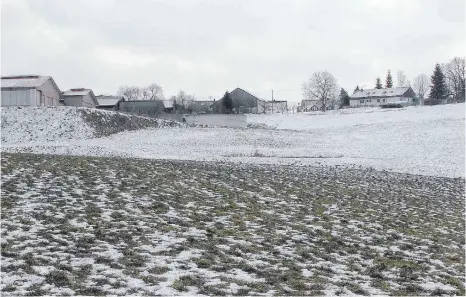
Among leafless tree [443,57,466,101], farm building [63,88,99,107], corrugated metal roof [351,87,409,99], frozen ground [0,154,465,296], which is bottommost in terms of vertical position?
frozen ground [0,154,465,296]

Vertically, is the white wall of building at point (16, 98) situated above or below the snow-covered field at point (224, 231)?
above

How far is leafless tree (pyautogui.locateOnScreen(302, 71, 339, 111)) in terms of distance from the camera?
422 ft

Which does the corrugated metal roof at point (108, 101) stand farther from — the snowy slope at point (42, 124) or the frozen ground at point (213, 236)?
the frozen ground at point (213, 236)

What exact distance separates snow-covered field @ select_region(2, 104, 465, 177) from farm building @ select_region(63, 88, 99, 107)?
3116 cm

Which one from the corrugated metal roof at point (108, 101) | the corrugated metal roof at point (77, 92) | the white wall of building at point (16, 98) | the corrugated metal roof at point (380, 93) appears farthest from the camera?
the corrugated metal roof at point (380, 93)

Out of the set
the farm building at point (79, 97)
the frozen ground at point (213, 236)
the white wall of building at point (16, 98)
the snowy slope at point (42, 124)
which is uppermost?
the farm building at point (79, 97)

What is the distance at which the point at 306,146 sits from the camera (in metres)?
42.5

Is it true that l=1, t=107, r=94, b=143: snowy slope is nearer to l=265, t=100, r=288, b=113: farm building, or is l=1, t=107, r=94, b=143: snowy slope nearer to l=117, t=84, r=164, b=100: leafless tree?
l=265, t=100, r=288, b=113: farm building

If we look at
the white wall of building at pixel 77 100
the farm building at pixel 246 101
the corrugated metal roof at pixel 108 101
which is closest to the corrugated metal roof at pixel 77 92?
the white wall of building at pixel 77 100

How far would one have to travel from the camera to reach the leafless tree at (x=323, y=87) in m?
129

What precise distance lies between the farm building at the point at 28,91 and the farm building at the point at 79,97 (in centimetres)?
811

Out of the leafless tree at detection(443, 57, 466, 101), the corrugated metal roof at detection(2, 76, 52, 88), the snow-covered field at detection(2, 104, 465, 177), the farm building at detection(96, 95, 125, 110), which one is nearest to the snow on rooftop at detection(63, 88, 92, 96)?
the farm building at detection(96, 95, 125, 110)

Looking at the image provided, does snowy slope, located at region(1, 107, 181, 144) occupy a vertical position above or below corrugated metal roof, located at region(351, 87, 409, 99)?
below

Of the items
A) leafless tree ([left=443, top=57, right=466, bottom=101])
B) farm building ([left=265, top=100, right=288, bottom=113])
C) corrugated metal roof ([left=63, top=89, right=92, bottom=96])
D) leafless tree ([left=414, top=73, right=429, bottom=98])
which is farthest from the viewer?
leafless tree ([left=414, top=73, right=429, bottom=98])
